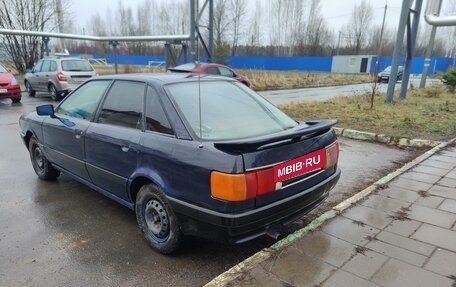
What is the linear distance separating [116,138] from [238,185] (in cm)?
148

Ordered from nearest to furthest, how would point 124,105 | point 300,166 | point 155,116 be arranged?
point 300,166, point 155,116, point 124,105

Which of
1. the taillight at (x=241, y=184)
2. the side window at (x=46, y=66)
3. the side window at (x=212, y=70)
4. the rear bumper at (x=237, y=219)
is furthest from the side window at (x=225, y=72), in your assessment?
the taillight at (x=241, y=184)

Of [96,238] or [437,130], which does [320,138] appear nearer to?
[96,238]

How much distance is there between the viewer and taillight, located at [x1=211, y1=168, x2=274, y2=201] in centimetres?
250

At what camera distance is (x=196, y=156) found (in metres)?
2.67

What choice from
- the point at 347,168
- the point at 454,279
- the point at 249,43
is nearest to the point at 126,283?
the point at 454,279

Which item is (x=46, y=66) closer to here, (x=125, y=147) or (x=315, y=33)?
(x=125, y=147)

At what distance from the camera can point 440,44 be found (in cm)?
6144

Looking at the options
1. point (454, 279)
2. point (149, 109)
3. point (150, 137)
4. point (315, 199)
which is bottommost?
point (454, 279)

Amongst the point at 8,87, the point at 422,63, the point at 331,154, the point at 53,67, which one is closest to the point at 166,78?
the point at 331,154

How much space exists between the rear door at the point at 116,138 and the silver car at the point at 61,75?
10.5m

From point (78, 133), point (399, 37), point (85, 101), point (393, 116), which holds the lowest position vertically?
point (393, 116)

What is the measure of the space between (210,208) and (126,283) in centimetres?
88

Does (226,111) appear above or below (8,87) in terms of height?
above
